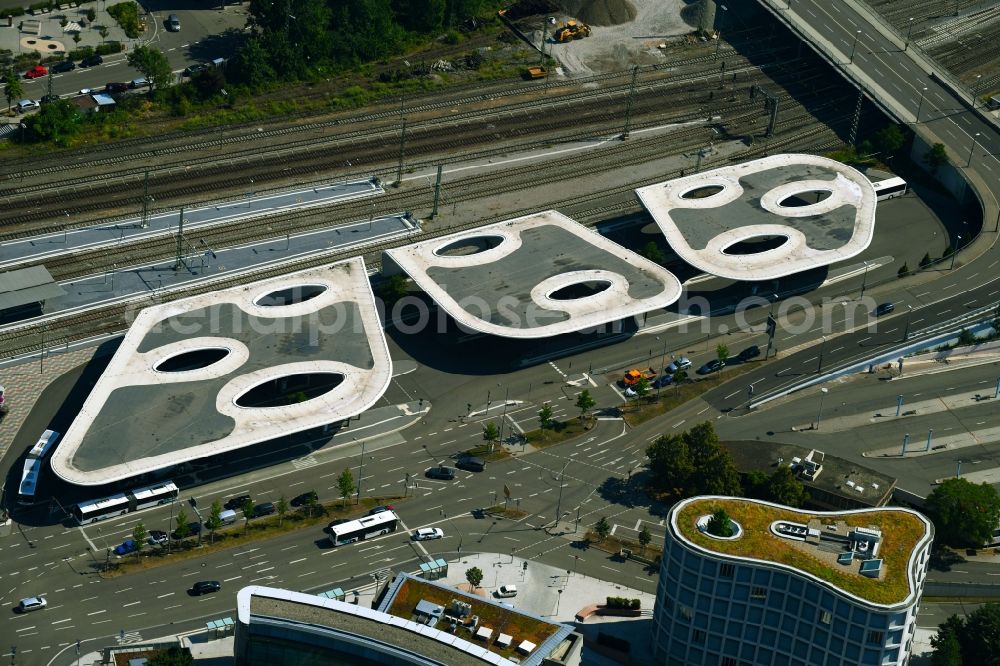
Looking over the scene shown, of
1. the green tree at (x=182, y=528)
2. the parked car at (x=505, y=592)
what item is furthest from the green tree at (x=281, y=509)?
the parked car at (x=505, y=592)

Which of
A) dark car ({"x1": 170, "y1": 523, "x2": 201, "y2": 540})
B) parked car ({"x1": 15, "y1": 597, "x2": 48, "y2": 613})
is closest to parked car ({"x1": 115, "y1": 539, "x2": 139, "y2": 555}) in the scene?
dark car ({"x1": 170, "y1": 523, "x2": 201, "y2": 540})

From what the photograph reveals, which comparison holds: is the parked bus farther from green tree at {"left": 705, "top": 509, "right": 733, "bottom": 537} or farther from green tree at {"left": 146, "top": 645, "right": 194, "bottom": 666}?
green tree at {"left": 705, "top": 509, "right": 733, "bottom": 537}

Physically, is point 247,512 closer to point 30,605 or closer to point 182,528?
point 182,528

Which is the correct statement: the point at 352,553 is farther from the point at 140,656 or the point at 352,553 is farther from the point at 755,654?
the point at 755,654

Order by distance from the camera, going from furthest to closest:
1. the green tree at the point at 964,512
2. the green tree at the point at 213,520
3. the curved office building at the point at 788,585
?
1. the green tree at the point at 964,512
2. the green tree at the point at 213,520
3. the curved office building at the point at 788,585

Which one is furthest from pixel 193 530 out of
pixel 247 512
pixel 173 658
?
pixel 173 658

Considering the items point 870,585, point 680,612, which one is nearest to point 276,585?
point 680,612

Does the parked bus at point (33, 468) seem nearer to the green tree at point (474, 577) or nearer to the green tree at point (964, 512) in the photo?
the green tree at point (474, 577)
